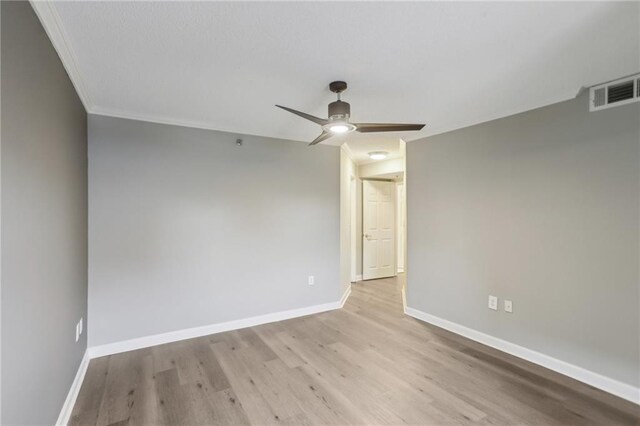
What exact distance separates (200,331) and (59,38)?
2.89 meters

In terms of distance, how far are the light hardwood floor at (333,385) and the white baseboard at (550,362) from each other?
3.3 inches

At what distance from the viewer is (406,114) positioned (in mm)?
3119

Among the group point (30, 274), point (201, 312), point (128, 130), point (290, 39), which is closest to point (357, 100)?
point (290, 39)

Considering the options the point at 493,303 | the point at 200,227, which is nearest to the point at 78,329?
the point at 200,227

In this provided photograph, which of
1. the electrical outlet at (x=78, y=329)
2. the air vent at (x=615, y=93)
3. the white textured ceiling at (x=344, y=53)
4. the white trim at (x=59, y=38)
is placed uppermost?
the white textured ceiling at (x=344, y=53)

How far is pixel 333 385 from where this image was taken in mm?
2449

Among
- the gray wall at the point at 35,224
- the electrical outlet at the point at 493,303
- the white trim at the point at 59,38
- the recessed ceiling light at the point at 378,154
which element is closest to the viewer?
the gray wall at the point at 35,224

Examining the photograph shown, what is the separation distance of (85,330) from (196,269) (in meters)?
1.09

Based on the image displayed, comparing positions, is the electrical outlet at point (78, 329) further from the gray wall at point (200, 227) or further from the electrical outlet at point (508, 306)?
the electrical outlet at point (508, 306)

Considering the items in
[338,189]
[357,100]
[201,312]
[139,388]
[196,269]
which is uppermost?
[357,100]

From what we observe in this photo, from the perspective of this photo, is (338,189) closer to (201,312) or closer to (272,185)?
(272,185)

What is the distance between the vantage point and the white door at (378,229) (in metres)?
6.12

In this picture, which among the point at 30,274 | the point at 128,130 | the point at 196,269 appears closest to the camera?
the point at 30,274

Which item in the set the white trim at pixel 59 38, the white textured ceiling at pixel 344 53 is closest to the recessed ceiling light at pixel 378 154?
the white textured ceiling at pixel 344 53
